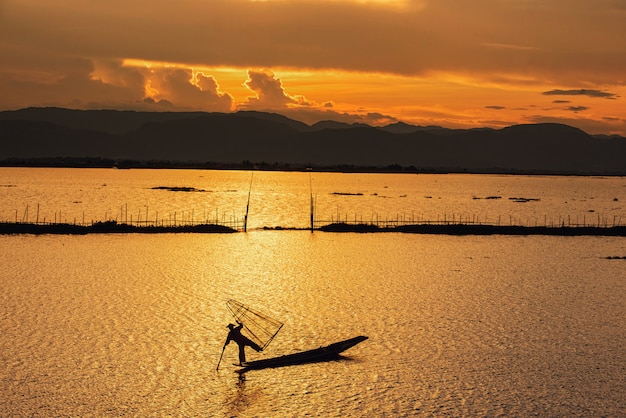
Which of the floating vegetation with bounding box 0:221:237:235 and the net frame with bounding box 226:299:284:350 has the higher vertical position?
Result: the floating vegetation with bounding box 0:221:237:235

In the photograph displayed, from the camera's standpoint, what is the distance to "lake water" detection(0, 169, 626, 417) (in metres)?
23.8

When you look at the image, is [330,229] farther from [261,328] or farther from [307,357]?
[307,357]

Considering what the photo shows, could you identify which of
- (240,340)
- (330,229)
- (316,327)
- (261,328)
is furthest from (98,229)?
(240,340)

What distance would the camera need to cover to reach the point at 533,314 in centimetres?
3806

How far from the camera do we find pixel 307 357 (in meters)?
27.6

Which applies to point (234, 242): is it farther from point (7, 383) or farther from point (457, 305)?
point (7, 383)

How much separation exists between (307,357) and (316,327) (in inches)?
239

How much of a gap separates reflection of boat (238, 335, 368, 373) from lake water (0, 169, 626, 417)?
40 cm

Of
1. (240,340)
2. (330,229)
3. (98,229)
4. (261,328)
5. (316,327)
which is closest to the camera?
(240,340)

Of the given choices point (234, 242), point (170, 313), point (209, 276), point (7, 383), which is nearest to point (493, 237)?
point (234, 242)

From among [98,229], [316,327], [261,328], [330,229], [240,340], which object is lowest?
[316,327]

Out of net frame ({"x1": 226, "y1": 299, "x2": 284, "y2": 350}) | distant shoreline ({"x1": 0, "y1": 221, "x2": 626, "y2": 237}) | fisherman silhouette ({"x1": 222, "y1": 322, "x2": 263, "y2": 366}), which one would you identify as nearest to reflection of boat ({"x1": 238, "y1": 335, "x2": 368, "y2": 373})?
fisherman silhouette ({"x1": 222, "y1": 322, "x2": 263, "y2": 366})

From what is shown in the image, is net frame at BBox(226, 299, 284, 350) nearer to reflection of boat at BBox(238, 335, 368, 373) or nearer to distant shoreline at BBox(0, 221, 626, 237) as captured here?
reflection of boat at BBox(238, 335, 368, 373)

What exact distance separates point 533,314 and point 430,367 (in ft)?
41.6
